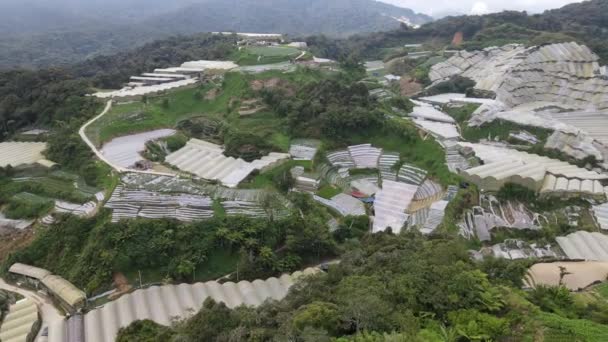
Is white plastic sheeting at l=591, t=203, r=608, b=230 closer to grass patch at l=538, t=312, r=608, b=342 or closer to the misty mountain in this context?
grass patch at l=538, t=312, r=608, b=342

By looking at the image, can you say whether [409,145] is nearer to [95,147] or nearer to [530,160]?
[530,160]

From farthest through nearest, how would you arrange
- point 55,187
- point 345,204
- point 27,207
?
point 55,187 → point 345,204 → point 27,207

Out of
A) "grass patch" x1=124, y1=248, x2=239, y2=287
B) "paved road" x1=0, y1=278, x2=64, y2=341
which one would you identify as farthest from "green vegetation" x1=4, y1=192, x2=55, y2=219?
"grass patch" x1=124, y1=248, x2=239, y2=287

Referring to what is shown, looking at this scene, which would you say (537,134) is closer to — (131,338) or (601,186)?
(601,186)

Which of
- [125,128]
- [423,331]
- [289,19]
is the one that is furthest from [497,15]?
[289,19]

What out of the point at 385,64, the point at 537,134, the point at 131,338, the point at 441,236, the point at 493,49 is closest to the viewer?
the point at 131,338

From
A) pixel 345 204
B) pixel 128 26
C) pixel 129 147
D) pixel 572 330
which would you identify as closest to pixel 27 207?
pixel 129 147
